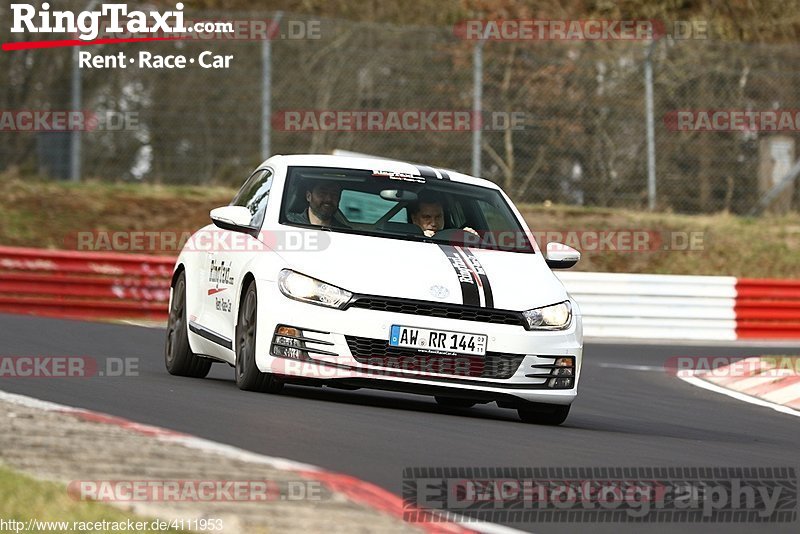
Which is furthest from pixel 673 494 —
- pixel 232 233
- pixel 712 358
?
pixel 712 358

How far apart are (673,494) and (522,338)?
249 centimetres

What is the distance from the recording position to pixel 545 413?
31.4ft

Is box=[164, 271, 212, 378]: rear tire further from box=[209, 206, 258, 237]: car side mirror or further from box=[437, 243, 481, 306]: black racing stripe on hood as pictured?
box=[437, 243, 481, 306]: black racing stripe on hood

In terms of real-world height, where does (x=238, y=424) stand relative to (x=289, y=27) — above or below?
below

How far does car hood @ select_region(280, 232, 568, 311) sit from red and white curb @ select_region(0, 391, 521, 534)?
2.01 m

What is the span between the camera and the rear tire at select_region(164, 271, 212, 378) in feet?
35.5

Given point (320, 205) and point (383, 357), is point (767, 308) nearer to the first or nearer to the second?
point (320, 205)

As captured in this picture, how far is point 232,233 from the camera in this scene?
1022 cm

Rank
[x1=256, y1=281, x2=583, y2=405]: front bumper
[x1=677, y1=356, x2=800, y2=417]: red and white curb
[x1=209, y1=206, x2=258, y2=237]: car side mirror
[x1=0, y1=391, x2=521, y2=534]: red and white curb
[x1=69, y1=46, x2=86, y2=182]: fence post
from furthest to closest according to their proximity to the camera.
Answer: [x1=69, y1=46, x2=86, y2=182]: fence post → [x1=677, y1=356, x2=800, y2=417]: red and white curb → [x1=209, y1=206, x2=258, y2=237]: car side mirror → [x1=256, y1=281, x2=583, y2=405]: front bumper → [x1=0, y1=391, x2=521, y2=534]: red and white curb

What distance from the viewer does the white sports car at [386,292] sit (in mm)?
8891

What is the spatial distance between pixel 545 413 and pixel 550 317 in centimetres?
65

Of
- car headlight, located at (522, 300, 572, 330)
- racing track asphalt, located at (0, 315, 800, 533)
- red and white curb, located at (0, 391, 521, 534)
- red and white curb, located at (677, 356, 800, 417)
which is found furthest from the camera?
red and white curb, located at (677, 356, 800, 417)

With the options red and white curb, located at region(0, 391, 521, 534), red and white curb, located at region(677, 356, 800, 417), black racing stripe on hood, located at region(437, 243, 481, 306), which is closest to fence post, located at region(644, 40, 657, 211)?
red and white curb, located at region(677, 356, 800, 417)

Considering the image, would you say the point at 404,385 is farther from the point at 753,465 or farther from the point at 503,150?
the point at 503,150
